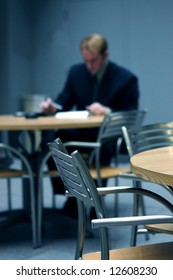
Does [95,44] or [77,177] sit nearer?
[77,177]

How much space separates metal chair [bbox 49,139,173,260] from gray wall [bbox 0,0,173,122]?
4791 millimetres

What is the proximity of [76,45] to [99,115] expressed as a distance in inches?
131

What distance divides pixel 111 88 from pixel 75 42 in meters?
3.16

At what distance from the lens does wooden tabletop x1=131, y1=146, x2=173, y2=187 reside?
169 cm

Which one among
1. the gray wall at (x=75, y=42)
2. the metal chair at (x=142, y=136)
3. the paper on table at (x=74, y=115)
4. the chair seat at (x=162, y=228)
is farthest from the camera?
the gray wall at (x=75, y=42)

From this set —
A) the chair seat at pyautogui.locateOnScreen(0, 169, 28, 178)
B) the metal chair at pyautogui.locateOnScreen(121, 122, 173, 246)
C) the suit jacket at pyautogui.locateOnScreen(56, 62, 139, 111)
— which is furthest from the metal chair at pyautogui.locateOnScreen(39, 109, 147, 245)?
the metal chair at pyautogui.locateOnScreen(121, 122, 173, 246)

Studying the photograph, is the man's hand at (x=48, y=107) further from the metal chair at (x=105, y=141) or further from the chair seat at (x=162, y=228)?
the chair seat at (x=162, y=228)

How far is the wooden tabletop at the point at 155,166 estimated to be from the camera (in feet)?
5.55

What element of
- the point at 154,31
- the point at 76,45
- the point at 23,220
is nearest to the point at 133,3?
the point at 154,31

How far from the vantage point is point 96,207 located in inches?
65.8

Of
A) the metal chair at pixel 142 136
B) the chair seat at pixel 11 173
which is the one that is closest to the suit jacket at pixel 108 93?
the chair seat at pixel 11 173

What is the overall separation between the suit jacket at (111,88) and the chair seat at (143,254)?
7.40ft

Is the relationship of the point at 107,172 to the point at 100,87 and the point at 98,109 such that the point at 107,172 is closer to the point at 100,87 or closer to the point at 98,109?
the point at 98,109

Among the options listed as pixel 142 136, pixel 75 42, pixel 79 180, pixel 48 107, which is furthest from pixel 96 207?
pixel 75 42
